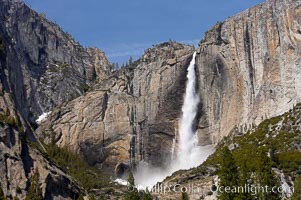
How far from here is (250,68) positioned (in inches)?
4301

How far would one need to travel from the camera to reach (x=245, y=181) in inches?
2576

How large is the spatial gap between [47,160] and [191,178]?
873 inches

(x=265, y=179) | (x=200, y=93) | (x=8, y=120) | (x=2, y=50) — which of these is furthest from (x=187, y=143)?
(x=265, y=179)

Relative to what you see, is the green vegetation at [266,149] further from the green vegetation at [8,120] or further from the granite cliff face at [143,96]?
the green vegetation at [8,120]

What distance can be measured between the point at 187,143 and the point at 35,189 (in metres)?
38.6

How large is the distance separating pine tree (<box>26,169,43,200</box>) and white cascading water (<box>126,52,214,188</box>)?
1204 inches

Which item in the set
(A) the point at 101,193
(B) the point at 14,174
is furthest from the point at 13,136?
(A) the point at 101,193

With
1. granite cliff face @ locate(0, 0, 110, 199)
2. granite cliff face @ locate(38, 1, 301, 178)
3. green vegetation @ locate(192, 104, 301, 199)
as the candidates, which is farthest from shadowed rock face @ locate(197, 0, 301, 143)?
granite cliff face @ locate(0, 0, 110, 199)

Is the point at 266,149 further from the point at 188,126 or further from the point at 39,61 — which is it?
the point at 39,61

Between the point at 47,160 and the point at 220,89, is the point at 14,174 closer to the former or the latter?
the point at 47,160

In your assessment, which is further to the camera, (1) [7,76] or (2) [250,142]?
(1) [7,76]

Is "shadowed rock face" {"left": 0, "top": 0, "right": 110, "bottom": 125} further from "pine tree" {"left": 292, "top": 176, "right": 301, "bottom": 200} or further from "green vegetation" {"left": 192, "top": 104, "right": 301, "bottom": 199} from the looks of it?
"pine tree" {"left": 292, "top": 176, "right": 301, "bottom": 200}

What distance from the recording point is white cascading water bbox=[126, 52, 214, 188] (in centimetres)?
11675

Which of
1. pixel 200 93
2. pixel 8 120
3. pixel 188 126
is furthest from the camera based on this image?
pixel 200 93
